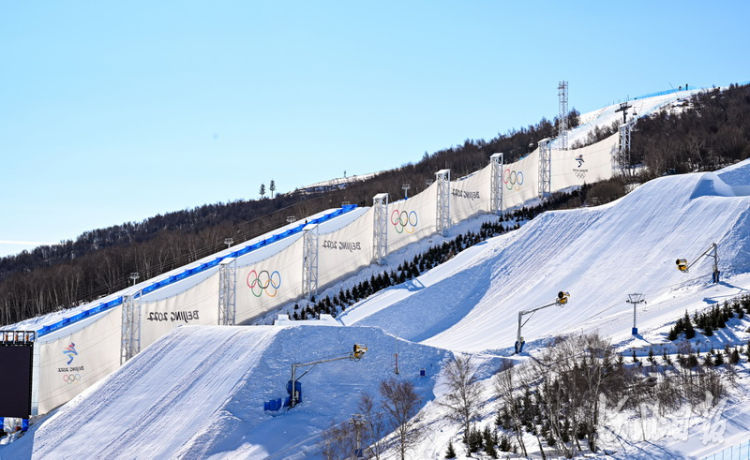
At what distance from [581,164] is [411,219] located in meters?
19.5

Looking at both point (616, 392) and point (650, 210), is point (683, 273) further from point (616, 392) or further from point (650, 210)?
point (616, 392)

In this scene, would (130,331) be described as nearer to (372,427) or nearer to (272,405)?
(272,405)

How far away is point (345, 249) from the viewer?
49938mm

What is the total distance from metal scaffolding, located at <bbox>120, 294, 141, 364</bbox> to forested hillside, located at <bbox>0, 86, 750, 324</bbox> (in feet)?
103

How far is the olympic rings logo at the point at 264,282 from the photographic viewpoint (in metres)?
44.1

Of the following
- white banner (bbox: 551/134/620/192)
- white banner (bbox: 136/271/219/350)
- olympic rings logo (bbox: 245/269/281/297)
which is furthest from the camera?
white banner (bbox: 551/134/620/192)

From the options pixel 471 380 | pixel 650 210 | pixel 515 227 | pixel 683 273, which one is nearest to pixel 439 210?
pixel 515 227

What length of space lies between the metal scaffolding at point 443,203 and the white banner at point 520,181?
7.33 m

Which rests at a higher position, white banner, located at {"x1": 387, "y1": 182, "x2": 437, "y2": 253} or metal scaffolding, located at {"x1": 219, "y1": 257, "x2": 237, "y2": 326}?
white banner, located at {"x1": 387, "y1": 182, "x2": 437, "y2": 253}

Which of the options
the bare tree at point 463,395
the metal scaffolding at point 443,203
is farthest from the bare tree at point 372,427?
the metal scaffolding at point 443,203

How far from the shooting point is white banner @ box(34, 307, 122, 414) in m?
40.2

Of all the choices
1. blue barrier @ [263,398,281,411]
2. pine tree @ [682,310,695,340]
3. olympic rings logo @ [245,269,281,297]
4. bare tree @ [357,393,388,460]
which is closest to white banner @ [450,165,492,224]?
olympic rings logo @ [245,269,281,297]

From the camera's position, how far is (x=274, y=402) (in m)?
29.6

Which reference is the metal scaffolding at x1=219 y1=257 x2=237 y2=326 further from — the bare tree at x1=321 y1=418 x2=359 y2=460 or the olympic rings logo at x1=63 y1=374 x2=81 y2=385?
the bare tree at x1=321 y1=418 x2=359 y2=460
